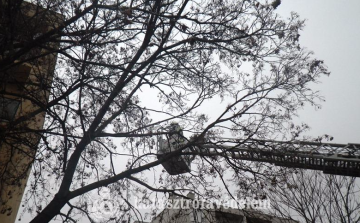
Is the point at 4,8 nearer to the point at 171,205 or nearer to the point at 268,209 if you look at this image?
the point at 171,205

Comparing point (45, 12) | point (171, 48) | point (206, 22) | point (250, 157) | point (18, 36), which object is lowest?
point (250, 157)

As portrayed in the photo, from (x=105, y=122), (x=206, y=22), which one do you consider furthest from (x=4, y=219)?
(x=206, y=22)

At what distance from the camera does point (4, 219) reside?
8.65 meters

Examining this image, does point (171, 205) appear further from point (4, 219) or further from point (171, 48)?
point (4, 219)

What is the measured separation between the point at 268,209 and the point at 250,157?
4.29 meters

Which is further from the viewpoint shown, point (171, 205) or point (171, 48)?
point (171, 205)

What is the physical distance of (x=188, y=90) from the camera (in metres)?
6.72

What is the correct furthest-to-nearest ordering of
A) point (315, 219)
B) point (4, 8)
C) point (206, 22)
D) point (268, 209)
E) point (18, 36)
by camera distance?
point (268, 209), point (315, 219), point (206, 22), point (18, 36), point (4, 8)

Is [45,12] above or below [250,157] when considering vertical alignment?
above

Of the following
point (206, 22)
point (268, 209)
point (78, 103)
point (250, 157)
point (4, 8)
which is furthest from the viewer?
point (268, 209)

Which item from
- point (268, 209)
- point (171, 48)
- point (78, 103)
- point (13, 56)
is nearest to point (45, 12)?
point (13, 56)

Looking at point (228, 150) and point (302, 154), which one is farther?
point (302, 154)

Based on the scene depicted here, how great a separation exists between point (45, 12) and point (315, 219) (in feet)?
31.7

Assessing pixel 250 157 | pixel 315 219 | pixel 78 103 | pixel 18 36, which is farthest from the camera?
pixel 315 219
